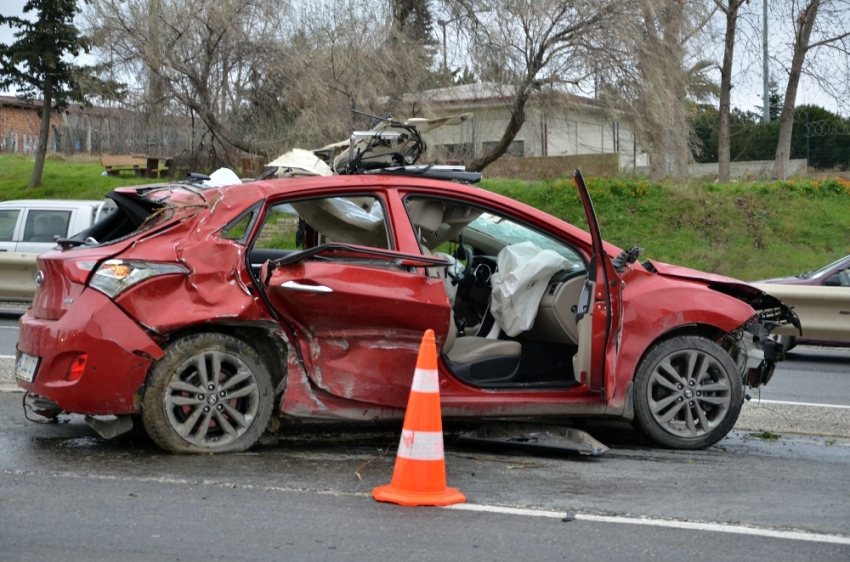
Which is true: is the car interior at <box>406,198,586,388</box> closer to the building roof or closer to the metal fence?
Answer: the building roof

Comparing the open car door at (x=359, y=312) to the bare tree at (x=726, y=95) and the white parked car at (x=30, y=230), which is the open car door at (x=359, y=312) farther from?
the bare tree at (x=726, y=95)

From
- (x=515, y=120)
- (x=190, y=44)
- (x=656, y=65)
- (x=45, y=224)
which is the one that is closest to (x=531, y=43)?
(x=515, y=120)

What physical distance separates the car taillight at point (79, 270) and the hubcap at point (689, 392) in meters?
3.30

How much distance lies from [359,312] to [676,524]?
80.6 inches

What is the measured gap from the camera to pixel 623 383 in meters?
6.07

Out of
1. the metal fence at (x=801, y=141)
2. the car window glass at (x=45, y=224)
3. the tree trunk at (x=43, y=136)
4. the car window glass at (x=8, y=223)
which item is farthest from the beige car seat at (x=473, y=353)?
the tree trunk at (x=43, y=136)

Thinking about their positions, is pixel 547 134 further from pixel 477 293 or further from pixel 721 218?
pixel 477 293

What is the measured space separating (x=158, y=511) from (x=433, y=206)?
2.59 m

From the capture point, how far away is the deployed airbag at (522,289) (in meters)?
6.61

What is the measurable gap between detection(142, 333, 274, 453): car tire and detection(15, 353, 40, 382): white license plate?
2.29 ft

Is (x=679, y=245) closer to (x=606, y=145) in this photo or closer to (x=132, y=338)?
(x=606, y=145)

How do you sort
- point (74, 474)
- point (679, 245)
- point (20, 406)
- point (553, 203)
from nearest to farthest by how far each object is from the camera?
point (74, 474)
point (20, 406)
point (679, 245)
point (553, 203)

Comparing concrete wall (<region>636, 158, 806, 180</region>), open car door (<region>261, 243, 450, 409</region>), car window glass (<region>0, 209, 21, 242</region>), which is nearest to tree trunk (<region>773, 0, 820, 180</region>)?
concrete wall (<region>636, 158, 806, 180</region>)

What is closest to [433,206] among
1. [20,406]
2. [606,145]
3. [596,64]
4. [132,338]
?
[132,338]
